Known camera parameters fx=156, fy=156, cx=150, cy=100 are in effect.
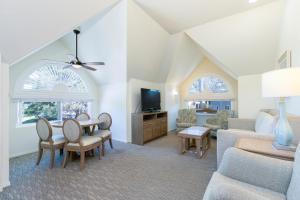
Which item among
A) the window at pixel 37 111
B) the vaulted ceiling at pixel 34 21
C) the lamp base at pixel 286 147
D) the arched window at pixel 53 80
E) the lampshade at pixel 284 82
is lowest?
the lamp base at pixel 286 147

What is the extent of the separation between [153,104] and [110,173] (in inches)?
115

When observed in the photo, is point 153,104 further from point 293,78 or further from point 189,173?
point 293,78

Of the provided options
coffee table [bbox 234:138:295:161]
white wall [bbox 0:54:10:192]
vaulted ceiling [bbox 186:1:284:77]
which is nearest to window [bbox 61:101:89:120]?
white wall [bbox 0:54:10:192]

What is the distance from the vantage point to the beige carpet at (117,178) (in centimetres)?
212

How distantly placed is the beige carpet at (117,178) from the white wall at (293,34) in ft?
5.65

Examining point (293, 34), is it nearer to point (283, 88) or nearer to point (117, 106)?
point (283, 88)

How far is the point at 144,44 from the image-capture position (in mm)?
4176

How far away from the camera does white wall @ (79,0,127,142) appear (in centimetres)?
354

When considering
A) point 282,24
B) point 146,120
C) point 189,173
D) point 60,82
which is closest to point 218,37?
point 282,24

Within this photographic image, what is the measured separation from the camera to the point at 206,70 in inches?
251

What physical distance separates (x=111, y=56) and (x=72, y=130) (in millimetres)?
2276

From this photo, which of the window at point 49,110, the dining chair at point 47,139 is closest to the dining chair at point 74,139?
the dining chair at point 47,139

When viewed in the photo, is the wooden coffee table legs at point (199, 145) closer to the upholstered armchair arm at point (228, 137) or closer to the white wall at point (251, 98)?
the upholstered armchair arm at point (228, 137)

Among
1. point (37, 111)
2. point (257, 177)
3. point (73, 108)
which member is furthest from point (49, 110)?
point (257, 177)
